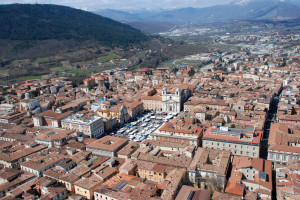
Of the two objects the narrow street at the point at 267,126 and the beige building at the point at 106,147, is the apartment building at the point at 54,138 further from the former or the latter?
the narrow street at the point at 267,126

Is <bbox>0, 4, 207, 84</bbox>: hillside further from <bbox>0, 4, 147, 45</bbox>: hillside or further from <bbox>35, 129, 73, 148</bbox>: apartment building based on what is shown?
<bbox>35, 129, 73, 148</bbox>: apartment building

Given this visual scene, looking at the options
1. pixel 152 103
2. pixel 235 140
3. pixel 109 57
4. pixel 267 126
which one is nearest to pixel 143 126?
pixel 152 103

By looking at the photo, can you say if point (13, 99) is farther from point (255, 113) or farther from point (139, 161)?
point (255, 113)

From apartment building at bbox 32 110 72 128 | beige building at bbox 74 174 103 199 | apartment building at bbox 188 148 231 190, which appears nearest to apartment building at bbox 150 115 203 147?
apartment building at bbox 188 148 231 190

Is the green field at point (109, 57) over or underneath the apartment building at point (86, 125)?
over

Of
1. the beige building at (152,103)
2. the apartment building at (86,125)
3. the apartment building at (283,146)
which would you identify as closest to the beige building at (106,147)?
the apartment building at (86,125)
